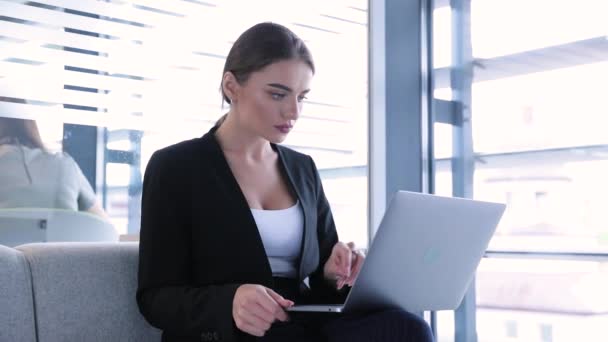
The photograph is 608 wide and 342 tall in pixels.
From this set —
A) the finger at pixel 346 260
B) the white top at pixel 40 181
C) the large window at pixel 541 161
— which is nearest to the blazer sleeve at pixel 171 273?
the finger at pixel 346 260

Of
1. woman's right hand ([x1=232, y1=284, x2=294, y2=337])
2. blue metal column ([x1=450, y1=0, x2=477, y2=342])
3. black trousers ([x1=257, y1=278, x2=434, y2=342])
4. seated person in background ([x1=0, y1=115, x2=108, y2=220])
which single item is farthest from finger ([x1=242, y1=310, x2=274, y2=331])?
blue metal column ([x1=450, y1=0, x2=477, y2=342])

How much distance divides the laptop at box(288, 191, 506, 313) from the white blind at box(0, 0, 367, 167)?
4.32ft

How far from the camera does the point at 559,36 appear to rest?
3.12 metres

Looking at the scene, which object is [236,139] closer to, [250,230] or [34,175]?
[250,230]

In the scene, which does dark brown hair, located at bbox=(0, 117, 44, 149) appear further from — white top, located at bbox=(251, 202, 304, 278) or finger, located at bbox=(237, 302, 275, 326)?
finger, located at bbox=(237, 302, 275, 326)

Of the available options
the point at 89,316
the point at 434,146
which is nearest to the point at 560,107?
the point at 434,146

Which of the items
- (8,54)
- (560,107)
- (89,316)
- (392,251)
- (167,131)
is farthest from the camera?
(560,107)

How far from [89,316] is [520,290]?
206 cm

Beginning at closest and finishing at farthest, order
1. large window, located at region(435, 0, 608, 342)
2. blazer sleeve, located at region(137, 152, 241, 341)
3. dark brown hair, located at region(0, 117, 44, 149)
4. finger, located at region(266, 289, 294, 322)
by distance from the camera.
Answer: finger, located at region(266, 289, 294, 322) → blazer sleeve, located at region(137, 152, 241, 341) → dark brown hair, located at region(0, 117, 44, 149) → large window, located at region(435, 0, 608, 342)

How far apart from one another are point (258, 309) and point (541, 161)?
2.05 meters

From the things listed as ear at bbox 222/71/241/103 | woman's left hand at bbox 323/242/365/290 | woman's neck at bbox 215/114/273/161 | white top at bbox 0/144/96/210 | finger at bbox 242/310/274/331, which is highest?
ear at bbox 222/71/241/103

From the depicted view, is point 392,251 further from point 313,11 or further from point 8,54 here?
point 313,11

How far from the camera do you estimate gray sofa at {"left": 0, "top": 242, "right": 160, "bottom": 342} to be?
5.17ft

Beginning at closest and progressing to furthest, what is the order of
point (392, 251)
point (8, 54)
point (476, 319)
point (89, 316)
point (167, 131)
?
point (392, 251) < point (89, 316) < point (8, 54) < point (167, 131) < point (476, 319)
